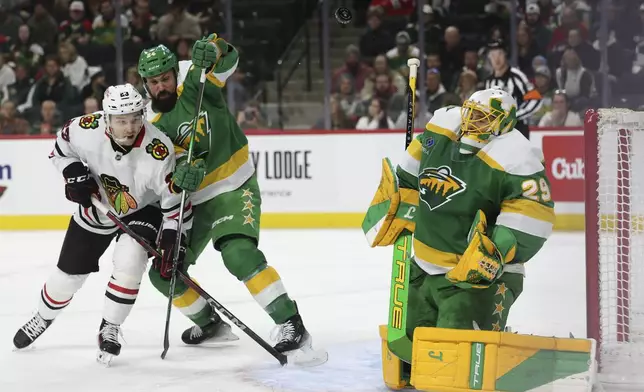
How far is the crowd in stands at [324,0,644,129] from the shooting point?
7.32 m

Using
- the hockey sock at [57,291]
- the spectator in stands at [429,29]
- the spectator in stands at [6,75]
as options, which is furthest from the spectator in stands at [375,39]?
the hockey sock at [57,291]

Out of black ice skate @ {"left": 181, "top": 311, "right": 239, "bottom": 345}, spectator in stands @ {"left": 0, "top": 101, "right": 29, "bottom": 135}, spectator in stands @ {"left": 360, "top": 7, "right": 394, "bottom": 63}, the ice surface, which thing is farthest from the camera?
spectator in stands @ {"left": 360, "top": 7, "right": 394, "bottom": 63}

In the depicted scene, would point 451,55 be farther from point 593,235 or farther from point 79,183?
point 79,183

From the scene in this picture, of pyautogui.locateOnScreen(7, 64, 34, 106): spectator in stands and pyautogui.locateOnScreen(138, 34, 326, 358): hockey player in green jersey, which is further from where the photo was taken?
pyautogui.locateOnScreen(7, 64, 34, 106): spectator in stands

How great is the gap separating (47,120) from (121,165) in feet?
15.0

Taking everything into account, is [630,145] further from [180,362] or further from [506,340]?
[180,362]

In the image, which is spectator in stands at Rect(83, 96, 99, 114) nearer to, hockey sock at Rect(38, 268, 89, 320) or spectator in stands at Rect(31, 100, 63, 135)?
spectator in stands at Rect(31, 100, 63, 135)

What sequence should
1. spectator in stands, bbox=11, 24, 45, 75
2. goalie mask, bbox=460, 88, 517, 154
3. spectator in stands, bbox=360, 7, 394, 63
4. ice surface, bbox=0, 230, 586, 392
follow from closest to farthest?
goalie mask, bbox=460, 88, 517, 154 < ice surface, bbox=0, 230, 586, 392 < spectator in stands, bbox=360, 7, 394, 63 < spectator in stands, bbox=11, 24, 45, 75

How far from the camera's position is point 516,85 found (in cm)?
701

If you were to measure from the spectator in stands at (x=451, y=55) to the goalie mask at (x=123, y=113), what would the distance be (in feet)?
14.6

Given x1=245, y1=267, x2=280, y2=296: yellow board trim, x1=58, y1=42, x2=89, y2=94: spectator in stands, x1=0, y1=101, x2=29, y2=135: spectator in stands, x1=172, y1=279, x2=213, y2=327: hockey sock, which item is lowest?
x1=172, y1=279, x2=213, y2=327: hockey sock

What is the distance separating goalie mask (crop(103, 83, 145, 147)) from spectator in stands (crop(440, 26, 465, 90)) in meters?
4.46

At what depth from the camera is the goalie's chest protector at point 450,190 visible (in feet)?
10.1

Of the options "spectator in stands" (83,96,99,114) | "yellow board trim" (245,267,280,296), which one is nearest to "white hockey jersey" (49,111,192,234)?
"yellow board trim" (245,267,280,296)
